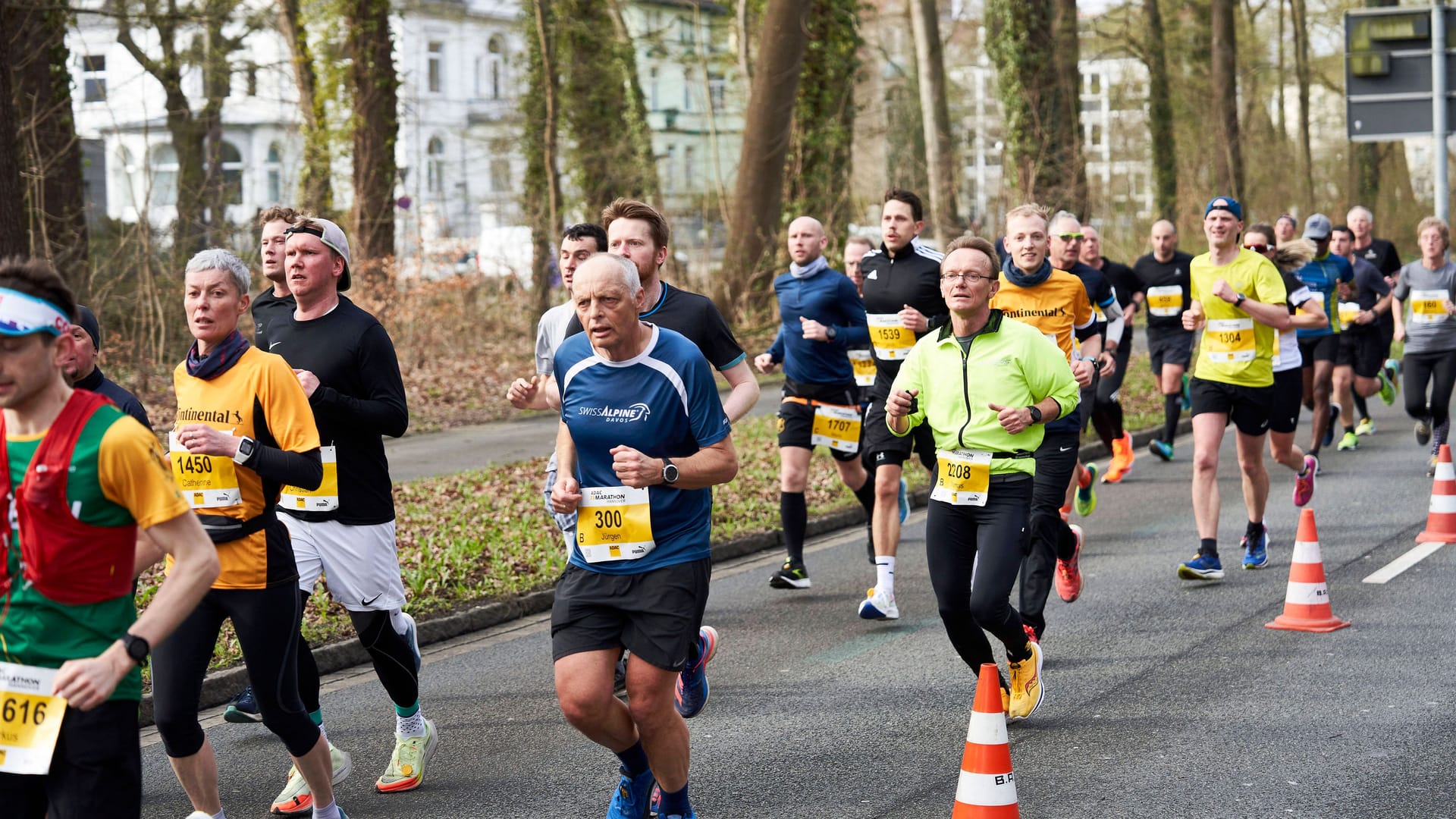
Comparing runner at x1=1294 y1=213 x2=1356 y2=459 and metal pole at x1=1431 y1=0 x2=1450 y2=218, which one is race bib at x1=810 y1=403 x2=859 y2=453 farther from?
metal pole at x1=1431 y1=0 x2=1450 y2=218

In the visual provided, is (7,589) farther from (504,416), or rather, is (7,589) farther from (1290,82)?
(1290,82)

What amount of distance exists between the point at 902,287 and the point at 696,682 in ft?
10.0

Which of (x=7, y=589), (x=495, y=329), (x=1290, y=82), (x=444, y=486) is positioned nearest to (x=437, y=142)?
(x=1290, y=82)

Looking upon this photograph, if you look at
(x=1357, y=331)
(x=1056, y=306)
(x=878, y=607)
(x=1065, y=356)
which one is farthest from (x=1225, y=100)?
(x=1065, y=356)

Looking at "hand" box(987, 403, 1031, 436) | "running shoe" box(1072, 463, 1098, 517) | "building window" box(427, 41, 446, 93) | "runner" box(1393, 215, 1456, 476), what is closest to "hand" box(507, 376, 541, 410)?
"hand" box(987, 403, 1031, 436)

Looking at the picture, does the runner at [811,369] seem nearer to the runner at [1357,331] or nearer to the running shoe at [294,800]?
the running shoe at [294,800]

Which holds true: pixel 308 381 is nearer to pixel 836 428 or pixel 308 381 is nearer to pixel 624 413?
pixel 624 413

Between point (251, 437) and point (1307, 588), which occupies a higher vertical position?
point (251, 437)

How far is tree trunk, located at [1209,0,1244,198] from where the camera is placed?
3347 centimetres

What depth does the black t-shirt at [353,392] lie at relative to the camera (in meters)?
5.59

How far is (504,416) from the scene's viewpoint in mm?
18812

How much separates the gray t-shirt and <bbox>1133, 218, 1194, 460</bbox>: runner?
1.86m

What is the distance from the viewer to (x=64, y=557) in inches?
136

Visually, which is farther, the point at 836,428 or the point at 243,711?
the point at 836,428
